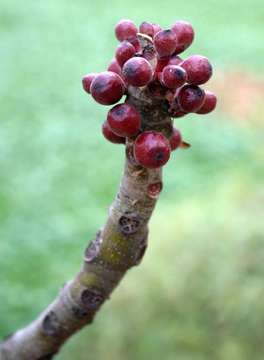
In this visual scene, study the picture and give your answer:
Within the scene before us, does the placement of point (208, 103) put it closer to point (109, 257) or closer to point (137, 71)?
point (137, 71)

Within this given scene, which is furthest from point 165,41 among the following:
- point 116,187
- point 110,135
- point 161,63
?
point 116,187

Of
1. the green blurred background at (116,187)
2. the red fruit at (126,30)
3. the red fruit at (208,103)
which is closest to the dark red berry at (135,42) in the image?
the red fruit at (126,30)

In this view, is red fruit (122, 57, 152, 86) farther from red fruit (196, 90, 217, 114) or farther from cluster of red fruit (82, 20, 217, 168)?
red fruit (196, 90, 217, 114)

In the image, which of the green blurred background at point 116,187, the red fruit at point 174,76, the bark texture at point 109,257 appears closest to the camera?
the red fruit at point 174,76

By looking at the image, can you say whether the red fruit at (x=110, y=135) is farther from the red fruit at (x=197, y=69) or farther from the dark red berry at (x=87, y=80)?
the red fruit at (x=197, y=69)

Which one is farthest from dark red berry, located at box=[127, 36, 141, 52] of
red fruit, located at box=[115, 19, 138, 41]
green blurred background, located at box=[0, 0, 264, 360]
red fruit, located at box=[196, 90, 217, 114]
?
green blurred background, located at box=[0, 0, 264, 360]

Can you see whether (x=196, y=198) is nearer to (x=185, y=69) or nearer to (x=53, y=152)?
(x=53, y=152)

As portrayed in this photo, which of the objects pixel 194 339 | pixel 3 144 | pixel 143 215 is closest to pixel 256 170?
pixel 3 144
